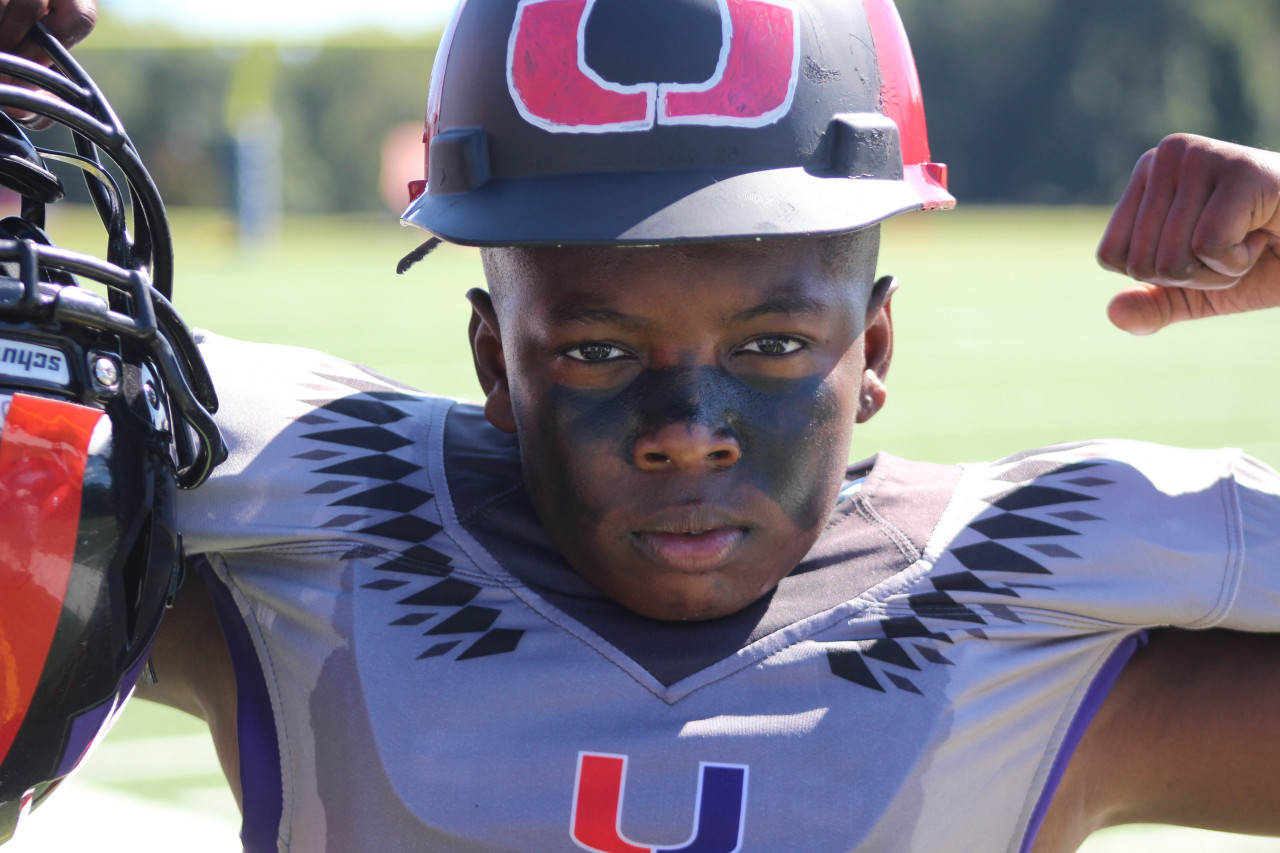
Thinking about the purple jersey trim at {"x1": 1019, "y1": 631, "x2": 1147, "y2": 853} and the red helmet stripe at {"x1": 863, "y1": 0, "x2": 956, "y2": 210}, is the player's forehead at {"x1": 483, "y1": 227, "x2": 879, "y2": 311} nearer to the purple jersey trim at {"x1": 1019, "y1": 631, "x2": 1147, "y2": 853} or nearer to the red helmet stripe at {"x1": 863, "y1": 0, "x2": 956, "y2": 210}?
the red helmet stripe at {"x1": 863, "y1": 0, "x2": 956, "y2": 210}

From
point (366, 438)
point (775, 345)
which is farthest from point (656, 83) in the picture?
point (366, 438)

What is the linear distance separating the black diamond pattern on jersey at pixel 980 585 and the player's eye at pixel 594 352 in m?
0.42

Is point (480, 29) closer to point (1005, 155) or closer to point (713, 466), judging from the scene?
point (713, 466)

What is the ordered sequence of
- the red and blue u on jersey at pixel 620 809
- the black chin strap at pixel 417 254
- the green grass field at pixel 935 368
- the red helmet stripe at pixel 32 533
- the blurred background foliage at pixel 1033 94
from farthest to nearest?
the blurred background foliage at pixel 1033 94 → the green grass field at pixel 935 368 → the black chin strap at pixel 417 254 → the red and blue u on jersey at pixel 620 809 → the red helmet stripe at pixel 32 533

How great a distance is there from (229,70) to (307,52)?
2.46 m

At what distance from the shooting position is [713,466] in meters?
1.59

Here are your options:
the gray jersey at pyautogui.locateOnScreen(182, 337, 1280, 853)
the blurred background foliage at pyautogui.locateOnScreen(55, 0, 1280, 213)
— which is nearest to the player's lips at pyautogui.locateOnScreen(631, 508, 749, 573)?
the gray jersey at pyautogui.locateOnScreen(182, 337, 1280, 853)

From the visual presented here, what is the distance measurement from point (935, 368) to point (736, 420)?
9.24 meters

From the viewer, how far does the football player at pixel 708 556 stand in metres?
1.57

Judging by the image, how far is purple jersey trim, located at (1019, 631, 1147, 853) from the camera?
161 cm

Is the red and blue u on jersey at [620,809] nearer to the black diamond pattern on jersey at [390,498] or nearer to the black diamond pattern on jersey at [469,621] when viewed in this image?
the black diamond pattern on jersey at [469,621]

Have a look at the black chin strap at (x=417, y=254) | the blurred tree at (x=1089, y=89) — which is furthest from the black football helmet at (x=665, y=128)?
the blurred tree at (x=1089, y=89)

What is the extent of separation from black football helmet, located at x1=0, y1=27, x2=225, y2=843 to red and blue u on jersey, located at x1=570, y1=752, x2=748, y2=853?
0.48m

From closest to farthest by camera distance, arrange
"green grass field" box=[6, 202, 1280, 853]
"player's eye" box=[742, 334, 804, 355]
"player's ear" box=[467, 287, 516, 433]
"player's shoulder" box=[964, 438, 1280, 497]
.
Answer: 1. "player's eye" box=[742, 334, 804, 355]
2. "player's shoulder" box=[964, 438, 1280, 497]
3. "player's ear" box=[467, 287, 516, 433]
4. "green grass field" box=[6, 202, 1280, 853]
